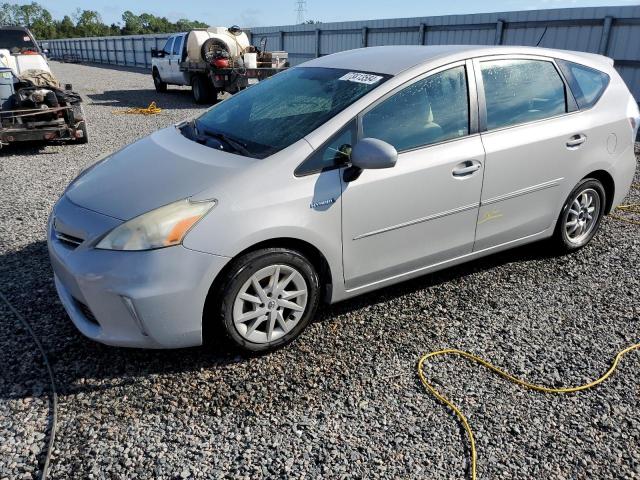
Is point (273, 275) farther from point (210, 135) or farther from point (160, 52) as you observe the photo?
point (160, 52)

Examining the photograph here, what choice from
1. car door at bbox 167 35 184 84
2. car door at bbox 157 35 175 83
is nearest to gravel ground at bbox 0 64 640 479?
car door at bbox 167 35 184 84

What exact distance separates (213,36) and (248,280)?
1505cm

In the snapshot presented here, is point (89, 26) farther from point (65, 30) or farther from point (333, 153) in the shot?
point (333, 153)

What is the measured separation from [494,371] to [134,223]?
218cm

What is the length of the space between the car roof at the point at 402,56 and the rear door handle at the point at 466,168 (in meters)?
0.71

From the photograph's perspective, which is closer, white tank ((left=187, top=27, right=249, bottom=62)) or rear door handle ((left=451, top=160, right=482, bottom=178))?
rear door handle ((left=451, top=160, right=482, bottom=178))

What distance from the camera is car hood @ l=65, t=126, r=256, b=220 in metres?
2.92

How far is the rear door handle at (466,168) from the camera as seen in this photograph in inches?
138

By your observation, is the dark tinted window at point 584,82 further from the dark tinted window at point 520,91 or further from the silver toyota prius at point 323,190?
the dark tinted window at point 520,91

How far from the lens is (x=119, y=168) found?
3393 mm

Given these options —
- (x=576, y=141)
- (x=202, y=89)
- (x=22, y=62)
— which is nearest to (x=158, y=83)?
(x=202, y=89)

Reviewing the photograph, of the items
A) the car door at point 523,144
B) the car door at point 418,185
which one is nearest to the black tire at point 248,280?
the car door at point 418,185

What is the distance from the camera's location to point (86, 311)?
9.82 ft

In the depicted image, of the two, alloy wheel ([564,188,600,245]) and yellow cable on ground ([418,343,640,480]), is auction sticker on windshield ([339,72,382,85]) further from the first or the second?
alloy wheel ([564,188,600,245])
